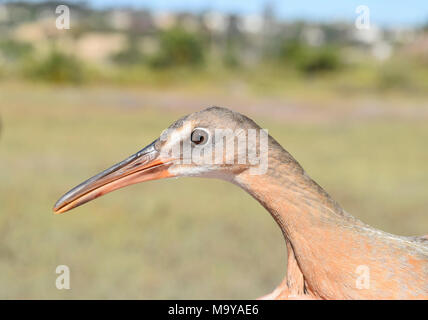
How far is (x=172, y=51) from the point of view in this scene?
2736 cm

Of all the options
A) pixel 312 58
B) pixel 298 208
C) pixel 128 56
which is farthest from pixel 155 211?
pixel 128 56

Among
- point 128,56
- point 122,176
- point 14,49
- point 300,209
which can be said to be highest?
point 128,56

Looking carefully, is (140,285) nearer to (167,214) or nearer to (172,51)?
(167,214)

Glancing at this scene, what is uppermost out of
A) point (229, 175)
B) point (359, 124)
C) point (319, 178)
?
point (359, 124)

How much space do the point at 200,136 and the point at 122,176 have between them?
31cm

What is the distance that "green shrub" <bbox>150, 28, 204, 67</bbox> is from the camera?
27188 mm

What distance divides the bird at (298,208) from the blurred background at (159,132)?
2.15 meters

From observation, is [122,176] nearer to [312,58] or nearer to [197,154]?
[197,154]

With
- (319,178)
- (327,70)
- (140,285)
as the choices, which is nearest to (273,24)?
(327,70)

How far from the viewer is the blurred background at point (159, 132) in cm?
585

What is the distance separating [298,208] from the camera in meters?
1.85
